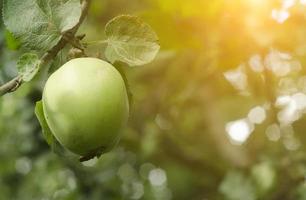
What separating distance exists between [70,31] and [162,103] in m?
1.49

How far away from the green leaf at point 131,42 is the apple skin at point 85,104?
0.07 meters

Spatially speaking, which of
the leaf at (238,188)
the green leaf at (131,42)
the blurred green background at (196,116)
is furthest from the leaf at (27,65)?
the leaf at (238,188)

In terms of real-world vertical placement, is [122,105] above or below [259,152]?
above

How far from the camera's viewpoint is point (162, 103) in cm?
254

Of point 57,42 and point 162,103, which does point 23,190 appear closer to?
point 162,103

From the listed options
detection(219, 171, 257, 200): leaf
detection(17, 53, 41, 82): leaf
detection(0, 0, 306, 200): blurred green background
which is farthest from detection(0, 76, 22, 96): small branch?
detection(219, 171, 257, 200): leaf

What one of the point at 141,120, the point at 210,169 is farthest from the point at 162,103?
the point at 210,169

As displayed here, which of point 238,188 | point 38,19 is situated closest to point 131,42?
point 38,19

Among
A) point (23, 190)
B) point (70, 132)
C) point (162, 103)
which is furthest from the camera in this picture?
point (23, 190)

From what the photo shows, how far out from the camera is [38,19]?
3.50 feet

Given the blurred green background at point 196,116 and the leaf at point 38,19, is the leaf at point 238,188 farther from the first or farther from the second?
the leaf at point 38,19

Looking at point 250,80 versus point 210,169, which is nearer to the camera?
point 250,80

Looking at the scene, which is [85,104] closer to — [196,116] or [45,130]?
[45,130]

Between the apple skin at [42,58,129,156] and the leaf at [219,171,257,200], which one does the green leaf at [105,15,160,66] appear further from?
the leaf at [219,171,257,200]
